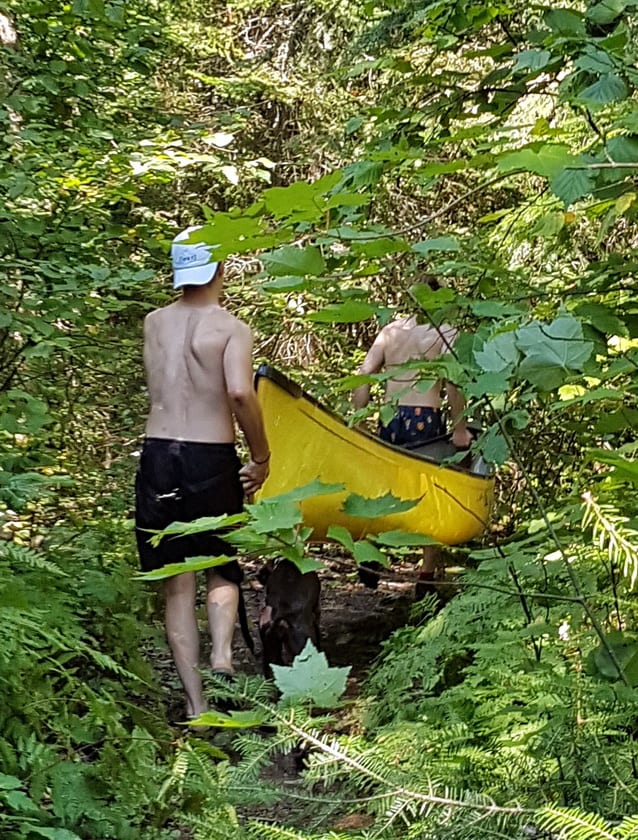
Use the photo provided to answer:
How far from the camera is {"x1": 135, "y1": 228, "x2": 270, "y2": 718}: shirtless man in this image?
12.3ft

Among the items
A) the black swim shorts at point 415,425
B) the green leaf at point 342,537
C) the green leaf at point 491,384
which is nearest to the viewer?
the green leaf at point 342,537

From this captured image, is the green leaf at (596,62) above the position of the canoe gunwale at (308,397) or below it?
above

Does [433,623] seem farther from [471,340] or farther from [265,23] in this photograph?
[265,23]

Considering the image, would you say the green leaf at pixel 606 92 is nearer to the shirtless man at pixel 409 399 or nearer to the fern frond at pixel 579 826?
the fern frond at pixel 579 826

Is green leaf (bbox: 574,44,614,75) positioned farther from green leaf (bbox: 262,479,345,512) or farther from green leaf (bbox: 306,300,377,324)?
green leaf (bbox: 262,479,345,512)

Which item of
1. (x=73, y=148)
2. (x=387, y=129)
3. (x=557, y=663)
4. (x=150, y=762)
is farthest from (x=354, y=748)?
(x=73, y=148)

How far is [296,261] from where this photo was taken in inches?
55.7

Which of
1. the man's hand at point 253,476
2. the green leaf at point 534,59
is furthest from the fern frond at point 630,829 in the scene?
the man's hand at point 253,476

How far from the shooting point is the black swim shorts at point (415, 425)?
545 cm

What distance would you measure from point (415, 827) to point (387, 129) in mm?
1931

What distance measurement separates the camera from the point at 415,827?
137 cm

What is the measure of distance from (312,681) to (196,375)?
8.92ft

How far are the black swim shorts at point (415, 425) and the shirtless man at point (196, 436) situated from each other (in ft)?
5.63

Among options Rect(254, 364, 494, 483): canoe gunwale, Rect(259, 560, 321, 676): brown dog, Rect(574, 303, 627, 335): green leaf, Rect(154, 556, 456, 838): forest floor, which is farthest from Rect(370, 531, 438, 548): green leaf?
Rect(259, 560, 321, 676): brown dog
